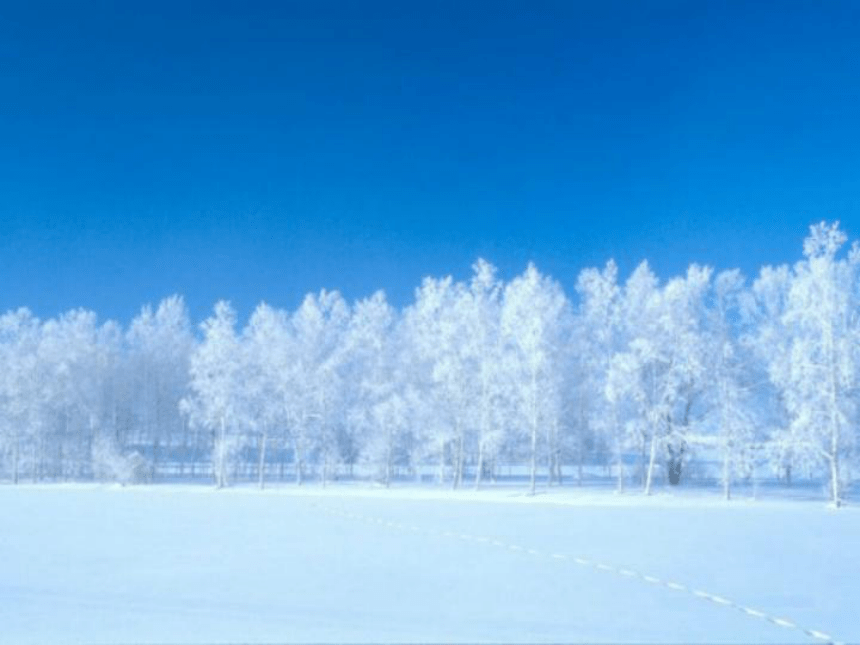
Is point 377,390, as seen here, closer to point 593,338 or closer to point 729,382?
point 593,338

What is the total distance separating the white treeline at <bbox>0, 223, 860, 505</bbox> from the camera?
39.3 m

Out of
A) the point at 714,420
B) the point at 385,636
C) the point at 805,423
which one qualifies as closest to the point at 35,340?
the point at 714,420

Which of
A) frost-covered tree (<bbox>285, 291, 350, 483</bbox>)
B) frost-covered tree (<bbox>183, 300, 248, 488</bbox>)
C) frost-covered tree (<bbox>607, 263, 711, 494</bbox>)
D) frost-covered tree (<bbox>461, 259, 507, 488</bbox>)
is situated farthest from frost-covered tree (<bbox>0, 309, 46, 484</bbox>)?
frost-covered tree (<bbox>607, 263, 711, 494</bbox>)

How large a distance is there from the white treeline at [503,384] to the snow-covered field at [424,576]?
10173 mm

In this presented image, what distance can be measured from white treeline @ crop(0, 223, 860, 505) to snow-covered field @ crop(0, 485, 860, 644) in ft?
33.4

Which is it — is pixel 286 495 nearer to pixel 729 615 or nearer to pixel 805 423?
pixel 805 423

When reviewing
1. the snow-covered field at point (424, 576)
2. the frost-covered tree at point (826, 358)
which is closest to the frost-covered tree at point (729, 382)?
the frost-covered tree at point (826, 358)

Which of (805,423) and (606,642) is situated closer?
(606,642)

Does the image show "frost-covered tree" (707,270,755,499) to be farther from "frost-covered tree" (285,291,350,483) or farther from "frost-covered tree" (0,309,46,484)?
"frost-covered tree" (0,309,46,484)

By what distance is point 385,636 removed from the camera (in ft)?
35.5

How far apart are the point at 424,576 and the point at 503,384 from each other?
29.1 metres

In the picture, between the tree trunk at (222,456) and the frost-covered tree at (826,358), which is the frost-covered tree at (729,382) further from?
the tree trunk at (222,456)

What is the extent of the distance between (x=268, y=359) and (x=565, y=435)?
63.5 ft

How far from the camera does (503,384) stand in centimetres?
4475
